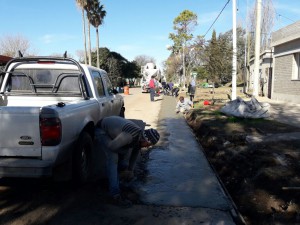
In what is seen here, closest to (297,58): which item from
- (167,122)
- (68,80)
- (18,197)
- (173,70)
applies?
(167,122)

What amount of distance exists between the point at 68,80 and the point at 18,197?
2.72 meters

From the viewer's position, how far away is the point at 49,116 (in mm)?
4602

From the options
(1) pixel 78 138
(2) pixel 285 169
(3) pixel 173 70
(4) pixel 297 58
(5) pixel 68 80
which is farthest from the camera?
(3) pixel 173 70

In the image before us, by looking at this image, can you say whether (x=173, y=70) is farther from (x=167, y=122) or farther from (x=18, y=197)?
(x=18, y=197)

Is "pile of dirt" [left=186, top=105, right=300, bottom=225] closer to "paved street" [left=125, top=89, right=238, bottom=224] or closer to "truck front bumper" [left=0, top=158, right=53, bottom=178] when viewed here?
"paved street" [left=125, top=89, right=238, bottom=224]

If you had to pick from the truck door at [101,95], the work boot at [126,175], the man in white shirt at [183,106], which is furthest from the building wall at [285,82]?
the work boot at [126,175]

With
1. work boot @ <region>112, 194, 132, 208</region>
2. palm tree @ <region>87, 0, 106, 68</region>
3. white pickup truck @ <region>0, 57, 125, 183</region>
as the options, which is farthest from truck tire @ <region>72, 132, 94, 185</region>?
palm tree @ <region>87, 0, 106, 68</region>

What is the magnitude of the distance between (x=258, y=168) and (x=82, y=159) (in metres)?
3.28

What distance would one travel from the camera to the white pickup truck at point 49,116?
15.2 feet

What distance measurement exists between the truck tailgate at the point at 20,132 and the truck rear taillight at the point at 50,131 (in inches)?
2.6

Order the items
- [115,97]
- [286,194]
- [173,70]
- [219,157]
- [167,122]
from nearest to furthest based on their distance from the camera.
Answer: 1. [286,194]
2. [219,157]
3. [115,97]
4. [167,122]
5. [173,70]

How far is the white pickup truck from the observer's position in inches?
182

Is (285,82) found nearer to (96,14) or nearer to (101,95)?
(101,95)

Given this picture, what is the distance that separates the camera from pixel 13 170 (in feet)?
15.5
